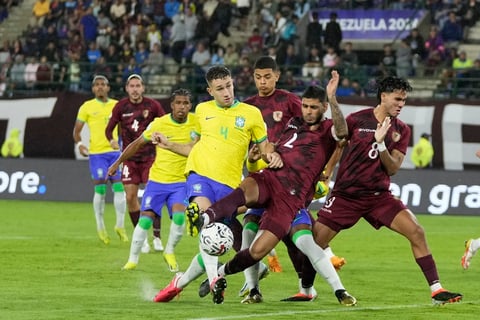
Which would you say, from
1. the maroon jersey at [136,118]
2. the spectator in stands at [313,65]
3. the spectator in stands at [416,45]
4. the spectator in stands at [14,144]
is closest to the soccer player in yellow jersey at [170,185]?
the maroon jersey at [136,118]

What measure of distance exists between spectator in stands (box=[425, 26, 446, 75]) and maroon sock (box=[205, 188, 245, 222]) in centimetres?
1959

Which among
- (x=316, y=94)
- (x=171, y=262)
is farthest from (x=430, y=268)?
(x=171, y=262)

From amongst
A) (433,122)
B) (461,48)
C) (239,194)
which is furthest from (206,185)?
(461,48)

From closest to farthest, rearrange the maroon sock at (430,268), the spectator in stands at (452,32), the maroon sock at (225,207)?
the maroon sock at (225,207) → the maroon sock at (430,268) → the spectator in stands at (452,32)

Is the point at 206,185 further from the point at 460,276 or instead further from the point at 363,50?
the point at 363,50

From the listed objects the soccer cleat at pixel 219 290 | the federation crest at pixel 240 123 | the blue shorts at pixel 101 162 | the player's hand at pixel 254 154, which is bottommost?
the blue shorts at pixel 101 162

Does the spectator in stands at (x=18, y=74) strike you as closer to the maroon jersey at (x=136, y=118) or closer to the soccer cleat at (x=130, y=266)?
the maroon jersey at (x=136, y=118)

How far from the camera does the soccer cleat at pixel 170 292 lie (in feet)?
41.4

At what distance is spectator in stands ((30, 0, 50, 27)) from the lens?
38.9 metres

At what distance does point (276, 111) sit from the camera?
14320 mm

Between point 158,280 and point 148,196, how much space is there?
6.65ft

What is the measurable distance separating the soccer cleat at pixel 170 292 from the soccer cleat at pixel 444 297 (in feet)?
8.15

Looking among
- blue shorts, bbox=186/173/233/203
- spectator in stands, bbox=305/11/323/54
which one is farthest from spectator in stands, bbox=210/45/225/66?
blue shorts, bbox=186/173/233/203

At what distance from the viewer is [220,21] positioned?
1394 inches
